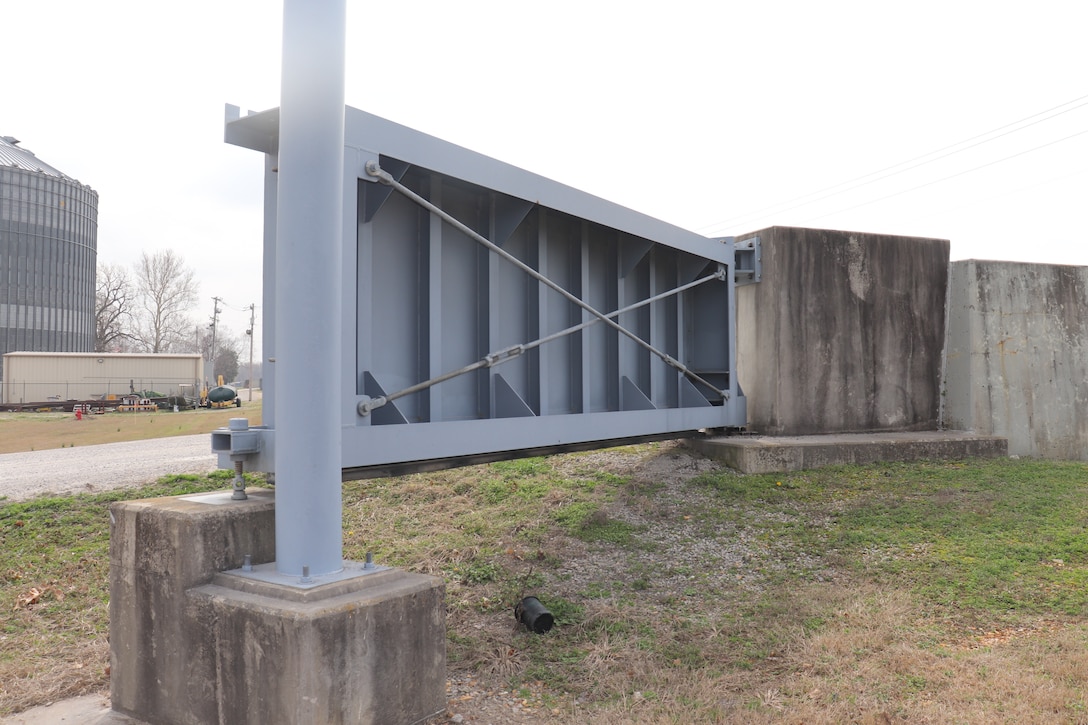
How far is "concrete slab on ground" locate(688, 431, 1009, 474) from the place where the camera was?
9039 mm

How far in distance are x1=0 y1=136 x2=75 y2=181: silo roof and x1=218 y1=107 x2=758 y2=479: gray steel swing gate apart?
79.3m

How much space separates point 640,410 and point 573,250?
1927 mm

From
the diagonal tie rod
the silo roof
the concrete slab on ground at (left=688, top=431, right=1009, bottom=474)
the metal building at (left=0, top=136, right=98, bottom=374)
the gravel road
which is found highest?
the silo roof

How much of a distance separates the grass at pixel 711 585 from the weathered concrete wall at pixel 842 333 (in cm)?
122

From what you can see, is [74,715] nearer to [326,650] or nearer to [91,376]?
[326,650]

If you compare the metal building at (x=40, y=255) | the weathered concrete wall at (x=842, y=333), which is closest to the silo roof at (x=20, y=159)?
the metal building at (x=40, y=255)

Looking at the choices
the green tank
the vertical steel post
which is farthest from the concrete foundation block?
the green tank

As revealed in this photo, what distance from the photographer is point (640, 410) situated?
8.03 meters

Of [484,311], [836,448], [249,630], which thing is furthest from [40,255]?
[249,630]

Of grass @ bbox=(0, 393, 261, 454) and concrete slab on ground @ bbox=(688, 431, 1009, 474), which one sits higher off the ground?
concrete slab on ground @ bbox=(688, 431, 1009, 474)

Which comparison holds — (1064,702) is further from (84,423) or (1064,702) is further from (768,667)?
(84,423)

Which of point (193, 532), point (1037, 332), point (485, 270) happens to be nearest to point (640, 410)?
point (485, 270)

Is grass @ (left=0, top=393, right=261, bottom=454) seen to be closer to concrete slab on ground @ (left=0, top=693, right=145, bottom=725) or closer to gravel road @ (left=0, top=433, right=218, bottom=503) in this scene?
gravel road @ (left=0, top=433, right=218, bottom=503)

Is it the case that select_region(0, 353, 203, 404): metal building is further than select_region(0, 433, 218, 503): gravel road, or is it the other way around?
select_region(0, 353, 203, 404): metal building
